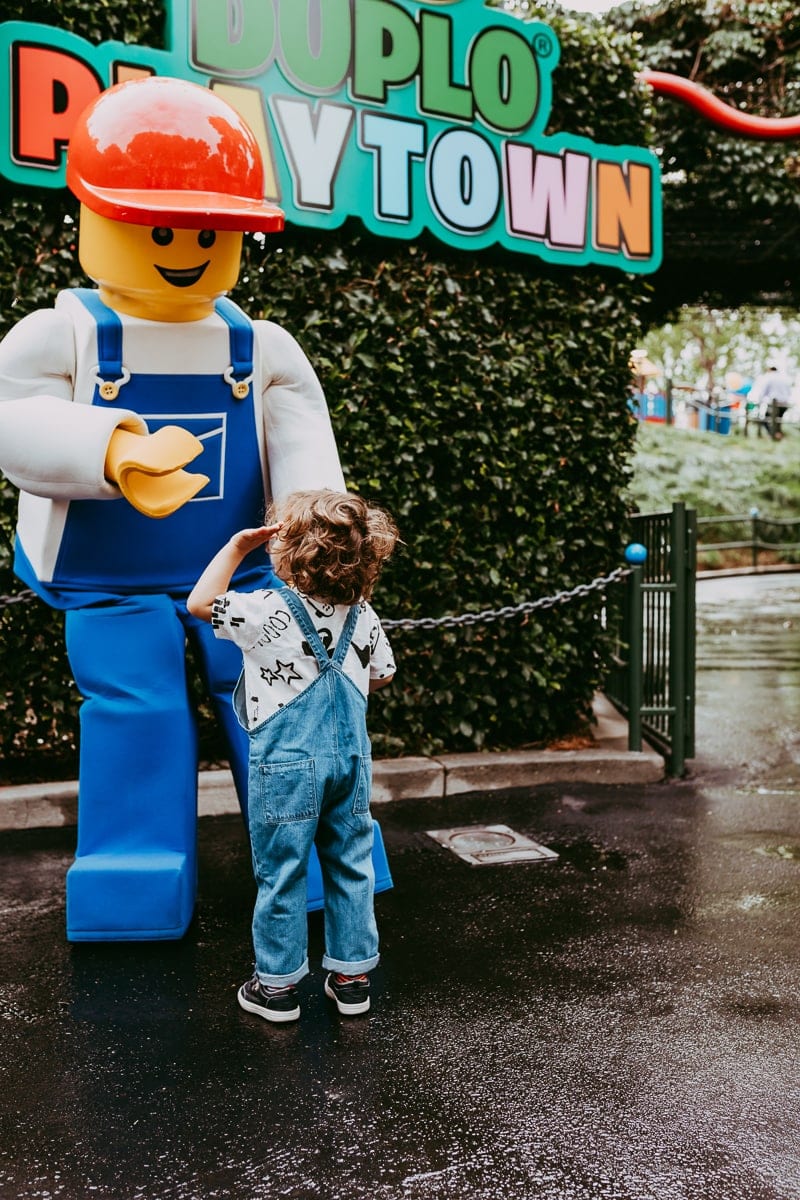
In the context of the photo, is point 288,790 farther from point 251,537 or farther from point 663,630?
point 663,630

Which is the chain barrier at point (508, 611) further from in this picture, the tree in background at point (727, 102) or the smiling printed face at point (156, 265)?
the tree in background at point (727, 102)

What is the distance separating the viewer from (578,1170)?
2.23 metres

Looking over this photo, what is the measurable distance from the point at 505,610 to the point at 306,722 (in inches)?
98.8

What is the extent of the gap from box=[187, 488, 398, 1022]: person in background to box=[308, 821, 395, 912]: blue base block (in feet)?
1.54

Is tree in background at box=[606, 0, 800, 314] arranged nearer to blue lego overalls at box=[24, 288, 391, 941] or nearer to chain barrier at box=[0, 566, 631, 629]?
chain barrier at box=[0, 566, 631, 629]

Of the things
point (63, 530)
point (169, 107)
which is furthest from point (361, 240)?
point (63, 530)

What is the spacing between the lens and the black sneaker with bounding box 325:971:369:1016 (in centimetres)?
289

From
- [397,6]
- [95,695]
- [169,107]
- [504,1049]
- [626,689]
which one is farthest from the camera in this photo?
[626,689]

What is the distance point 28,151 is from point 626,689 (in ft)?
12.7

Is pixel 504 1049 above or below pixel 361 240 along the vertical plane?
below

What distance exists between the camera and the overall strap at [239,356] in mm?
3303

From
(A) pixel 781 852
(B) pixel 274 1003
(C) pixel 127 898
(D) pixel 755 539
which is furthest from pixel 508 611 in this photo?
(D) pixel 755 539

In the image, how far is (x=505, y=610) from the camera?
5.16 m

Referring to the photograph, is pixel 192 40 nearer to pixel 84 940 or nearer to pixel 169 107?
pixel 169 107
